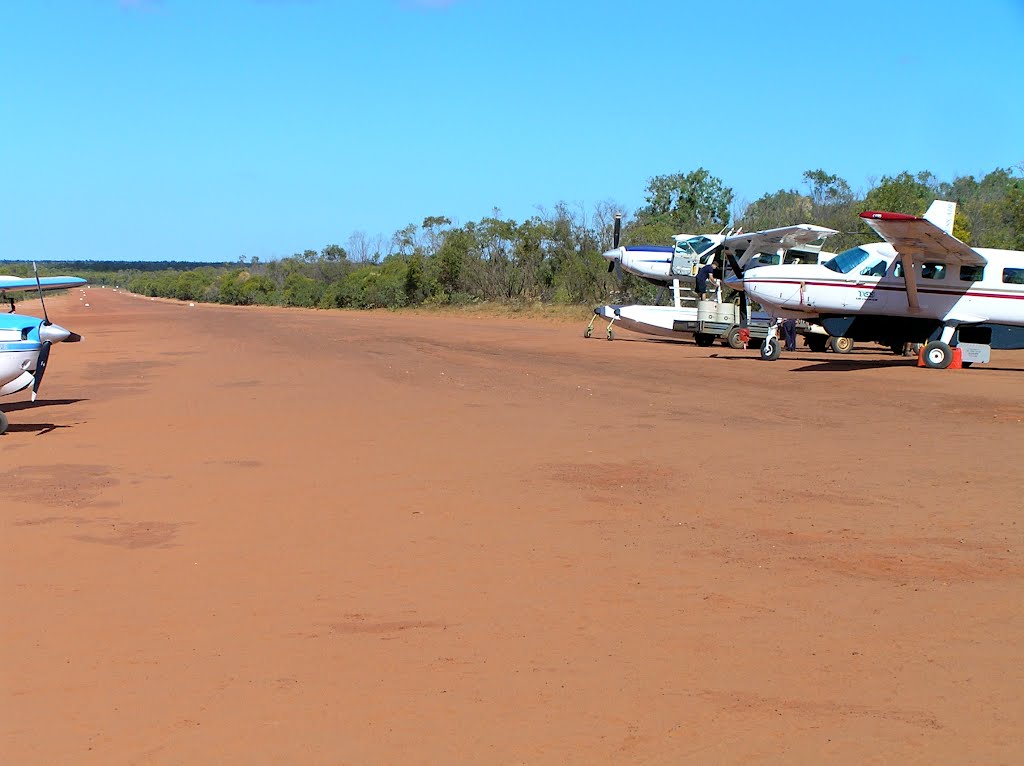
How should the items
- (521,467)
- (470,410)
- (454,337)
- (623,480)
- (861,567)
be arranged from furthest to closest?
(454,337) < (470,410) < (521,467) < (623,480) < (861,567)

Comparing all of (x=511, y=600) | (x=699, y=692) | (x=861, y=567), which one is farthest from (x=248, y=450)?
(x=699, y=692)

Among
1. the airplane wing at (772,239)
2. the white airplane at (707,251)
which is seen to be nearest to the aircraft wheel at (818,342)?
the white airplane at (707,251)

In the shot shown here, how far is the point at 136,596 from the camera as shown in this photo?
578cm

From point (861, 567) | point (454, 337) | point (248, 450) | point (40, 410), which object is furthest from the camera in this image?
point (454, 337)

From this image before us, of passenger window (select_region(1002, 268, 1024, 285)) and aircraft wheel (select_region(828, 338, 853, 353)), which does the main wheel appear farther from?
passenger window (select_region(1002, 268, 1024, 285))

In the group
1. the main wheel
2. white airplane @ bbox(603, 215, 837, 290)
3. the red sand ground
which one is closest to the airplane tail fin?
white airplane @ bbox(603, 215, 837, 290)

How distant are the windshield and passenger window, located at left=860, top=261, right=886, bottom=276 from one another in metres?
0.20

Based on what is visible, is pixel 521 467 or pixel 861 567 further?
pixel 521 467

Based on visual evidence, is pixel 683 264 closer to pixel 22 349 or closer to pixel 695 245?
pixel 695 245

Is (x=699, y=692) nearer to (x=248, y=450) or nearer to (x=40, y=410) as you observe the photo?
(x=248, y=450)

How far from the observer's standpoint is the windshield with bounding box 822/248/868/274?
67.4ft

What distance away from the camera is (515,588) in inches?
231

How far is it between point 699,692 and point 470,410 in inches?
364

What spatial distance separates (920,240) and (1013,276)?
2.30 meters
